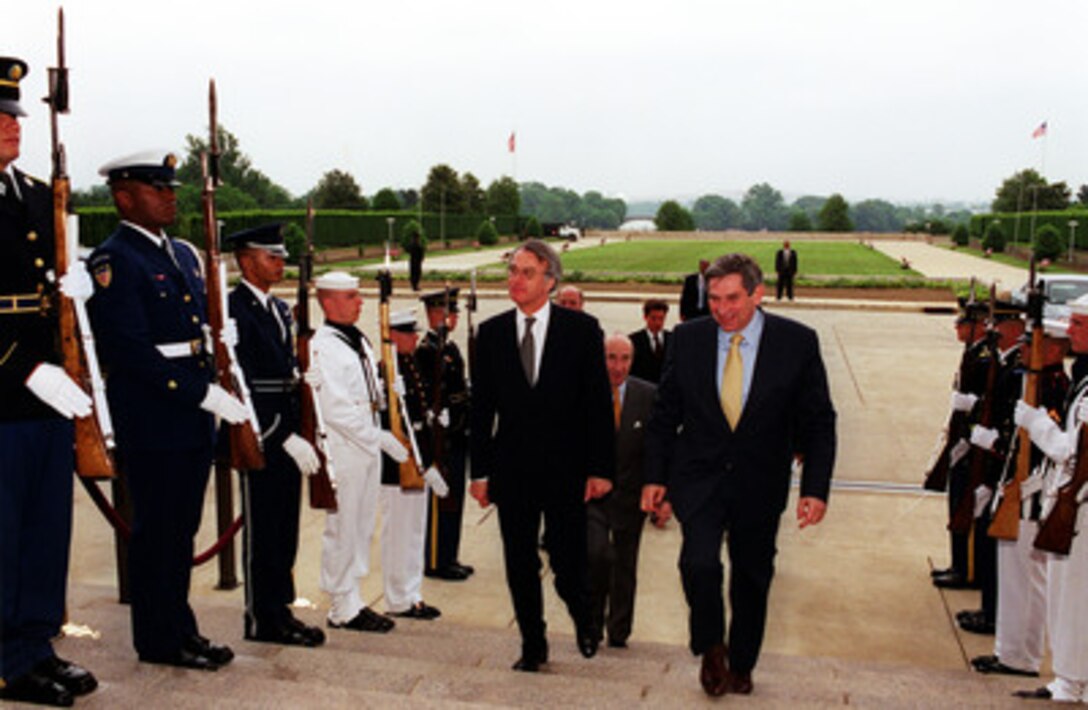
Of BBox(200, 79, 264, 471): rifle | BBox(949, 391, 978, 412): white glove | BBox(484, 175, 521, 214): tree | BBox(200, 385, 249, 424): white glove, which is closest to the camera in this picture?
BBox(200, 385, 249, 424): white glove

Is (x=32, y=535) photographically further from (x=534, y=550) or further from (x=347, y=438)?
(x=534, y=550)

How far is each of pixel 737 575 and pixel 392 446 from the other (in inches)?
81.2

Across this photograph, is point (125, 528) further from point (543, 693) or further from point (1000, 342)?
point (1000, 342)

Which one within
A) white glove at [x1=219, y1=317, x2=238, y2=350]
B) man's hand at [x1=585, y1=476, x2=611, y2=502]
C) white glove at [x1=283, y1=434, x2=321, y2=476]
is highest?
white glove at [x1=219, y1=317, x2=238, y2=350]

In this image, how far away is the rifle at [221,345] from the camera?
4551 millimetres

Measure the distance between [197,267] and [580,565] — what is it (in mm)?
2212

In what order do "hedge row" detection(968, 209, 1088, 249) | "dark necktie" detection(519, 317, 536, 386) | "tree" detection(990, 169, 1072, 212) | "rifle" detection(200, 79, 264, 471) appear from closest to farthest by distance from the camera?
"rifle" detection(200, 79, 264, 471) → "dark necktie" detection(519, 317, 536, 386) → "hedge row" detection(968, 209, 1088, 249) → "tree" detection(990, 169, 1072, 212)

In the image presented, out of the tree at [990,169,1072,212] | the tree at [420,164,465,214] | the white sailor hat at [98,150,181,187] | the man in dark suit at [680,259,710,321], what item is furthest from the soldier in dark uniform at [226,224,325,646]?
the tree at [990,169,1072,212]

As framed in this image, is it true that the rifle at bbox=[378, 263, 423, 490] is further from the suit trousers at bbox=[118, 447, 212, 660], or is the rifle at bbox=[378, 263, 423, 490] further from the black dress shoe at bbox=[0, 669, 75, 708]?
the black dress shoe at bbox=[0, 669, 75, 708]

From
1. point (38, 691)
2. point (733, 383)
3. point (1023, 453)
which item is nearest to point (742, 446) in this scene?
point (733, 383)

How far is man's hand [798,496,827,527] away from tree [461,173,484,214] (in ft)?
249

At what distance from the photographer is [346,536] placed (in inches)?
212

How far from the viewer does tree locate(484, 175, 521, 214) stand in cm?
8969

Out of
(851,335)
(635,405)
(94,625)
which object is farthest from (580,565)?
(851,335)
